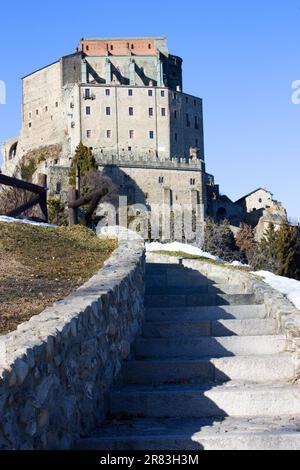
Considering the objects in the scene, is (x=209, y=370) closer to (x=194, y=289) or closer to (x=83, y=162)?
(x=194, y=289)

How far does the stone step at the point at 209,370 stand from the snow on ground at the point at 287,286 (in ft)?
9.54

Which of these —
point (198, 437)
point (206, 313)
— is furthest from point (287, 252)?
point (198, 437)

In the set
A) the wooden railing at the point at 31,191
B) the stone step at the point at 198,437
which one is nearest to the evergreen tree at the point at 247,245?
the wooden railing at the point at 31,191

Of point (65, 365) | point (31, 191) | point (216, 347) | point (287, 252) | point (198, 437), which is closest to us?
point (65, 365)

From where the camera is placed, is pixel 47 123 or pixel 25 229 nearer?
pixel 25 229

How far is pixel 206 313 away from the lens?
34.2ft

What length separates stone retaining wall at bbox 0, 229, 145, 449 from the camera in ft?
15.1

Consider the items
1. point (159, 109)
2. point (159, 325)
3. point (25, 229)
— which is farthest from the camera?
point (159, 109)

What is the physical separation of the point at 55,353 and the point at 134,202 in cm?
7463

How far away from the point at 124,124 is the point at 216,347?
81907 millimetres

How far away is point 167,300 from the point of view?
453 inches
